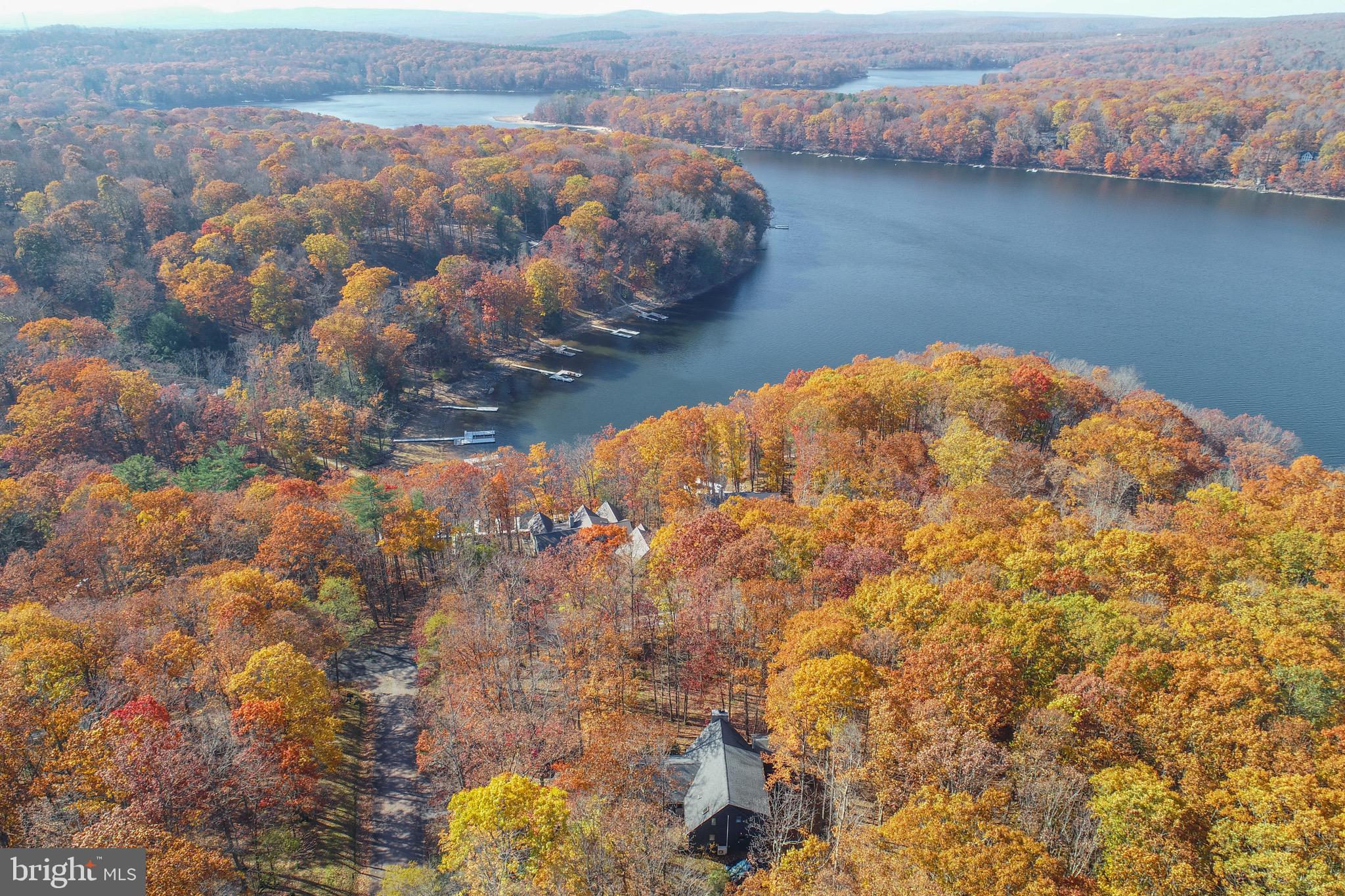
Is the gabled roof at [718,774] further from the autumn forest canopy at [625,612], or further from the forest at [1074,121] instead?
the forest at [1074,121]

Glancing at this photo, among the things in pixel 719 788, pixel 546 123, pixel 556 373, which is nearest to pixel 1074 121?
pixel 546 123

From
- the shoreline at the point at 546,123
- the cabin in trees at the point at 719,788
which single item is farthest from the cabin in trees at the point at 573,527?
the shoreline at the point at 546,123

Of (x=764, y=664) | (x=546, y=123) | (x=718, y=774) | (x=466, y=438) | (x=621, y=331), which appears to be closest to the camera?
(x=718, y=774)

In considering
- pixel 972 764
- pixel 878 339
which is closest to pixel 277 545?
pixel 972 764

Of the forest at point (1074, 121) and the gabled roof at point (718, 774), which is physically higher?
the forest at point (1074, 121)

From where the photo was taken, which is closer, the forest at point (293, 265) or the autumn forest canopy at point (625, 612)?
the autumn forest canopy at point (625, 612)

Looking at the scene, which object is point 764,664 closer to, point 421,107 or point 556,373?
point 556,373

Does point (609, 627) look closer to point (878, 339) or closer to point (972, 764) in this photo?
point (972, 764)
